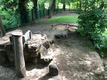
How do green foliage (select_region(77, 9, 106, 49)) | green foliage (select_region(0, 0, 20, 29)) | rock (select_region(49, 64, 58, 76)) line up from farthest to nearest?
green foliage (select_region(0, 0, 20, 29)) → green foliage (select_region(77, 9, 106, 49)) → rock (select_region(49, 64, 58, 76))

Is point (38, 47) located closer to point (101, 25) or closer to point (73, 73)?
point (73, 73)

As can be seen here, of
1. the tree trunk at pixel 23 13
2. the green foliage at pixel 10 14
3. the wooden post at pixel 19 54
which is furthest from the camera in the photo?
the tree trunk at pixel 23 13

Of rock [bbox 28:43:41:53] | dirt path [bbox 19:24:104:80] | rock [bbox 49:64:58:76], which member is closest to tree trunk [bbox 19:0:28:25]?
dirt path [bbox 19:24:104:80]

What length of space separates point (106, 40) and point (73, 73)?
4415 millimetres

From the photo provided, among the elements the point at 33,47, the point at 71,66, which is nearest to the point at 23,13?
the point at 33,47

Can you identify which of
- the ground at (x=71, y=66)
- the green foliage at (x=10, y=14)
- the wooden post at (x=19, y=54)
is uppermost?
the green foliage at (x=10, y=14)

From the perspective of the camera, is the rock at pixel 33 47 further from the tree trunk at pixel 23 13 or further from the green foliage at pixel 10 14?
the tree trunk at pixel 23 13

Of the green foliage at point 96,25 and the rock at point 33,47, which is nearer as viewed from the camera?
the rock at point 33,47

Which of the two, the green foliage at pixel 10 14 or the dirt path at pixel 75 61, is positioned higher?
the green foliage at pixel 10 14

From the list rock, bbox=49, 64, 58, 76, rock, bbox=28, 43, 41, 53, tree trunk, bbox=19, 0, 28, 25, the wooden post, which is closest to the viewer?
the wooden post

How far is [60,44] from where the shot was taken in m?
6.95

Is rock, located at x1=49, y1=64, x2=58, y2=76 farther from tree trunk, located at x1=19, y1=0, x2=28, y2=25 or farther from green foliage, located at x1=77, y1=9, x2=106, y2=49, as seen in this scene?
tree trunk, located at x1=19, y1=0, x2=28, y2=25

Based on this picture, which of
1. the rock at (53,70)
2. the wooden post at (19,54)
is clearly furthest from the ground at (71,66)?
the wooden post at (19,54)

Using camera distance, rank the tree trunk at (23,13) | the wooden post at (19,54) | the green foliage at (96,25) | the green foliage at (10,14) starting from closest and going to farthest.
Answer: the wooden post at (19,54) < the green foliage at (96,25) < the green foliage at (10,14) < the tree trunk at (23,13)
